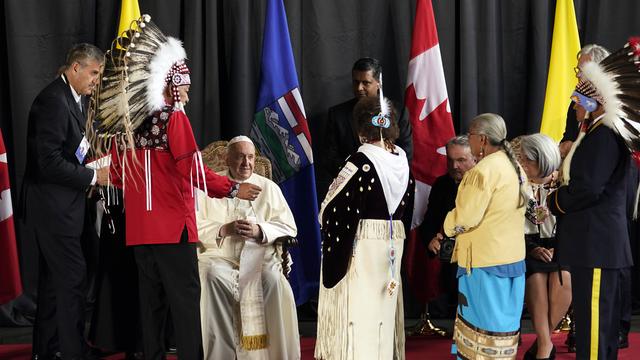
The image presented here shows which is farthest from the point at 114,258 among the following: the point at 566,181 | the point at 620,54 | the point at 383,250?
the point at 620,54

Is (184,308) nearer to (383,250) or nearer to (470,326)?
(383,250)

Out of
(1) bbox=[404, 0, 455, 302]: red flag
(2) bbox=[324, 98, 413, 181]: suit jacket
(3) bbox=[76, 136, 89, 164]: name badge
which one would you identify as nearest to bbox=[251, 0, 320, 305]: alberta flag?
(2) bbox=[324, 98, 413, 181]: suit jacket

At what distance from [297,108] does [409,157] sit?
33.1 inches

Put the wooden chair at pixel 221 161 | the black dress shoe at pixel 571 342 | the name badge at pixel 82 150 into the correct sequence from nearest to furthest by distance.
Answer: the name badge at pixel 82 150
the black dress shoe at pixel 571 342
the wooden chair at pixel 221 161

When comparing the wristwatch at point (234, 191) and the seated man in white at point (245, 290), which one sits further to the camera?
the seated man in white at point (245, 290)

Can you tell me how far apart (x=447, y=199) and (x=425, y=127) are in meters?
0.61

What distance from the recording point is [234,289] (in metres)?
4.51

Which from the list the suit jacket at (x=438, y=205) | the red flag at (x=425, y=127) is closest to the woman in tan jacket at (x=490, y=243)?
the suit jacket at (x=438, y=205)

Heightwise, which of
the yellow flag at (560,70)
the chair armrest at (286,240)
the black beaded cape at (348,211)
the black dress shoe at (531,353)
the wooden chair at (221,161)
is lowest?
the black dress shoe at (531,353)

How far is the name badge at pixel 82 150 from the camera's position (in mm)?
4273

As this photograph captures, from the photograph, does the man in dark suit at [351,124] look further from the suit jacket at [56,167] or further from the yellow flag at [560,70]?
the suit jacket at [56,167]

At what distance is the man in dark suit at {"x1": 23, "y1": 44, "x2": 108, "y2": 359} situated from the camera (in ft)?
13.6

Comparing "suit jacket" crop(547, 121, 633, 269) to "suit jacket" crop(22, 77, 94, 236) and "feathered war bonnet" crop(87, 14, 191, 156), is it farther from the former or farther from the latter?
"suit jacket" crop(22, 77, 94, 236)

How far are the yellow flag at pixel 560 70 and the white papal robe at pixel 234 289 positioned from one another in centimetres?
208
